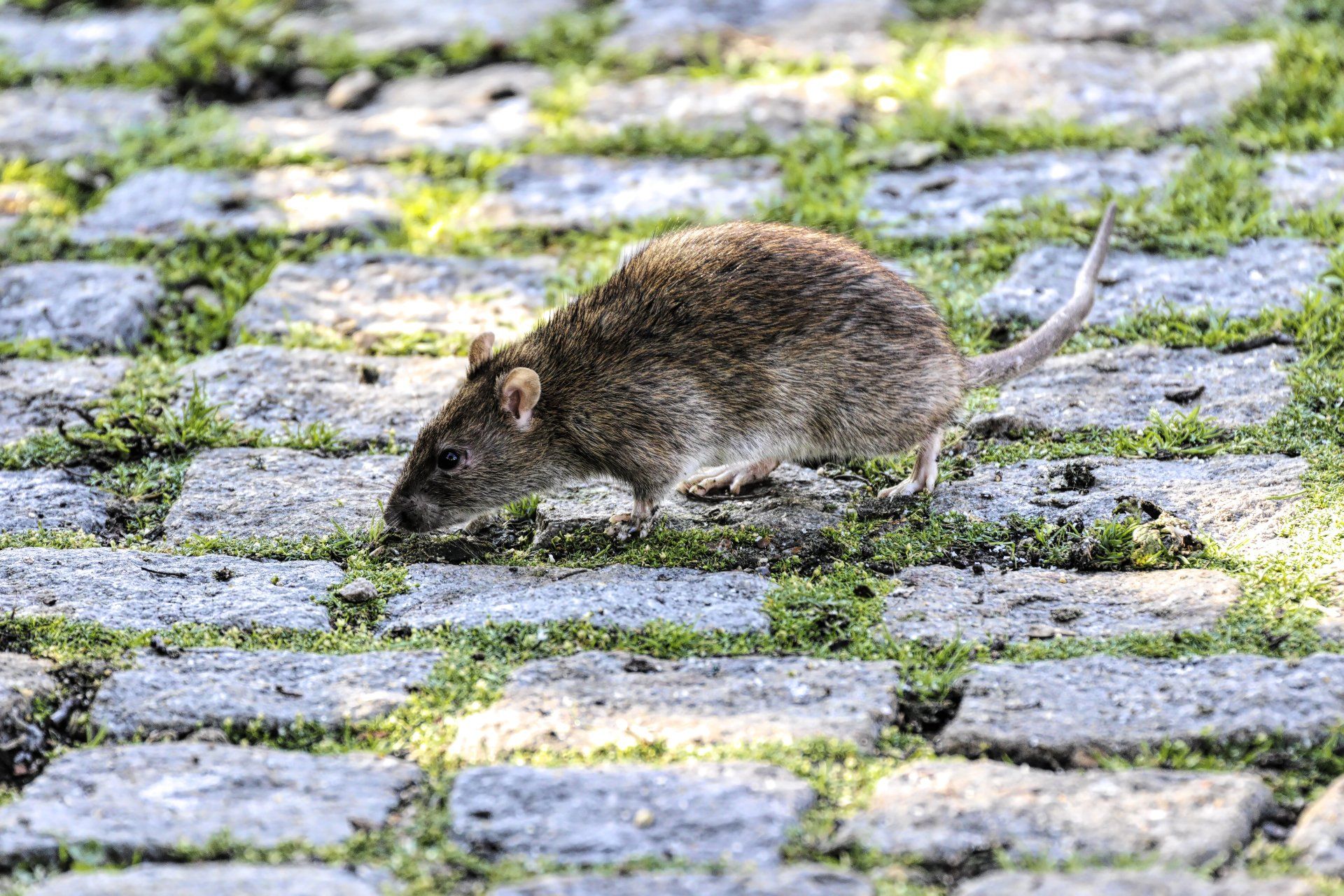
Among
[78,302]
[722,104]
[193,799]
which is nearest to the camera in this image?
[193,799]

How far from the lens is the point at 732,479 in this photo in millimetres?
5078

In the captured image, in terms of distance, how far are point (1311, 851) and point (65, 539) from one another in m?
3.68

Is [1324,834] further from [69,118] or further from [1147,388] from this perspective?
[69,118]

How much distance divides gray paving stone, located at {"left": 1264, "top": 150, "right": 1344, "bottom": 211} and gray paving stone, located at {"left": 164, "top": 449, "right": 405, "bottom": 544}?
162 inches

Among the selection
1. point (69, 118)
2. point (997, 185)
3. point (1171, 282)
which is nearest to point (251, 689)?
point (1171, 282)

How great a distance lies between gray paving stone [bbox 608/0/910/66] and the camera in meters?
8.16

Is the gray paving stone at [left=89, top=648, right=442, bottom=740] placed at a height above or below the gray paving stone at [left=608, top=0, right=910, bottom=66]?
below

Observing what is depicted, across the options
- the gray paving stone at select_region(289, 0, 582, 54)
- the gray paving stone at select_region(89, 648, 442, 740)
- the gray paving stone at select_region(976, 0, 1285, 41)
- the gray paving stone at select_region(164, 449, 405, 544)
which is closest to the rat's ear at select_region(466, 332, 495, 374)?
the gray paving stone at select_region(164, 449, 405, 544)

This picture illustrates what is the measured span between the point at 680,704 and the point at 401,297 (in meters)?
3.20

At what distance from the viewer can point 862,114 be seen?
24.2ft

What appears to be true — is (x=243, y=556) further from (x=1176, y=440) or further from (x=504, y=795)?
(x=1176, y=440)

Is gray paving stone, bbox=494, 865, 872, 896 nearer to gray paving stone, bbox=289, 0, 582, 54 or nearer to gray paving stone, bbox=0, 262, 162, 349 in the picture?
gray paving stone, bbox=0, 262, 162, 349

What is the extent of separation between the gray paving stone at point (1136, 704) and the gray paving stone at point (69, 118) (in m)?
6.03

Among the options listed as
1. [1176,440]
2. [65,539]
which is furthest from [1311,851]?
[65,539]
